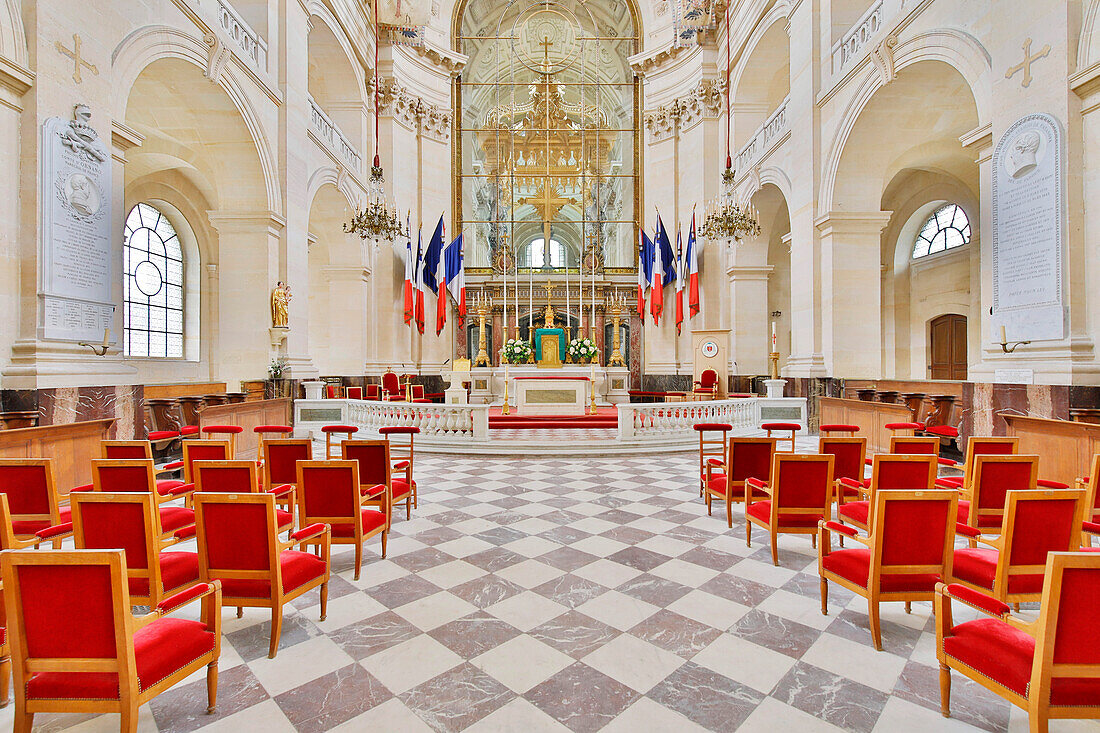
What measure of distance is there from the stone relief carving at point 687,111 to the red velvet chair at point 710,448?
11.5 metres

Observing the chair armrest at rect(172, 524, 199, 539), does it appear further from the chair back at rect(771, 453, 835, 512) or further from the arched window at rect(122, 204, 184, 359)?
the arched window at rect(122, 204, 184, 359)

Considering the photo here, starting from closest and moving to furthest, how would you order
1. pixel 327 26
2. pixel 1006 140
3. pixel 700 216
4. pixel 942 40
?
pixel 1006 140, pixel 942 40, pixel 327 26, pixel 700 216

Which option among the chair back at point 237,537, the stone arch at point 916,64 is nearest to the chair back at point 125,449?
the chair back at point 237,537

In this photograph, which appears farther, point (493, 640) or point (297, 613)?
point (297, 613)

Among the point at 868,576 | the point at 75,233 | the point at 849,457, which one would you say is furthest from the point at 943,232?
the point at 75,233

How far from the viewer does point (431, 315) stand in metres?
17.0

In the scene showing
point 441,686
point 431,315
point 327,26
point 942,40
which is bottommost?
point 441,686

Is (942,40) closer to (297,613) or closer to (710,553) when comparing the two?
(710,553)

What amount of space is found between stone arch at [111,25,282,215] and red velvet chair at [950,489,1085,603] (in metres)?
9.33

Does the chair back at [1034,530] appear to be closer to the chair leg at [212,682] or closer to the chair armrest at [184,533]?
the chair leg at [212,682]

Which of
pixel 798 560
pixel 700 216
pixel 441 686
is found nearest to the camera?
pixel 441 686

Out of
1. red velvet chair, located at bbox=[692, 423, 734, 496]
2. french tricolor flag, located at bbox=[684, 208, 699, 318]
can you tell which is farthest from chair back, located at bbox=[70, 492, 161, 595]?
french tricolor flag, located at bbox=[684, 208, 699, 318]

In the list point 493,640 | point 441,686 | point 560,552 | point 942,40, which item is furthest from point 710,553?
point 942,40

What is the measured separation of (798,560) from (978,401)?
4.57 metres
